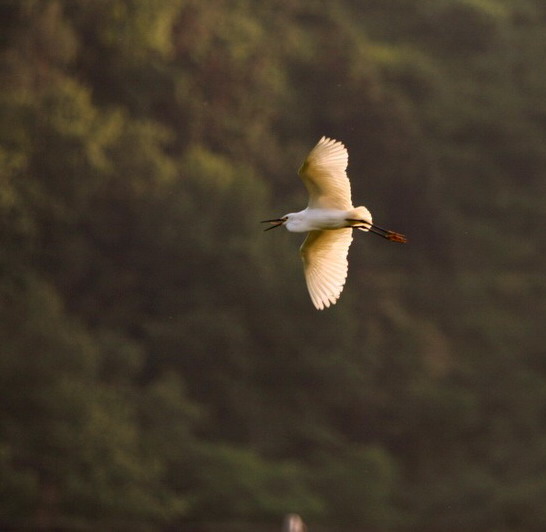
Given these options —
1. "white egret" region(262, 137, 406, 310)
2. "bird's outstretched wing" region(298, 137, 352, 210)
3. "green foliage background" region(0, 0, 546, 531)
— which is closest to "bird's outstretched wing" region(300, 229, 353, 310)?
"white egret" region(262, 137, 406, 310)

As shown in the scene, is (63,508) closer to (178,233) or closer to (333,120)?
(178,233)

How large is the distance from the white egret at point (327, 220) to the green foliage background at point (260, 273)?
57.1 ft

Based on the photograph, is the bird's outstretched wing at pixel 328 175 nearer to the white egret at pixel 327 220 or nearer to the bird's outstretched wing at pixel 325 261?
the white egret at pixel 327 220

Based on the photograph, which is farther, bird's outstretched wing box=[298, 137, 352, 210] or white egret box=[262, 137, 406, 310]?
bird's outstretched wing box=[298, 137, 352, 210]

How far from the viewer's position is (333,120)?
34.5 meters

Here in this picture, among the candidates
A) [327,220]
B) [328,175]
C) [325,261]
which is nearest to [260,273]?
[325,261]

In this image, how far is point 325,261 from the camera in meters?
8.18

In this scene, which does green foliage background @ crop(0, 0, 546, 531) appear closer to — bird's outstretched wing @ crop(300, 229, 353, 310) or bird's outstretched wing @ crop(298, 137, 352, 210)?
bird's outstretched wing @ crop(300, 229, 353, 310)

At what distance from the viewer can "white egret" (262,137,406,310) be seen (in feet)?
24.9

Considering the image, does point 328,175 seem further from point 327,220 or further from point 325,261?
point 325,261

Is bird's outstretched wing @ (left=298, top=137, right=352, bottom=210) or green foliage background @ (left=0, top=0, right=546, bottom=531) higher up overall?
green foliage background @ (left=0, top=0, right=546, bottom=531)

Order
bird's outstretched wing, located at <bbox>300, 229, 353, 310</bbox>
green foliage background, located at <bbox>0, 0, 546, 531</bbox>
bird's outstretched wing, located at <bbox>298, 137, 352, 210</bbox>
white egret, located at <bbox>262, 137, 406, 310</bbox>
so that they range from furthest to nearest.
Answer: green foliage background, located at <bbox>0, 0, 546, 531</bbox> < bird's outstretched wing, located at <bbox>300, 229, 353, 310</bbox> < bird's outstretched wing, located at <bbox>298, 137, 352, 210</bbox> < white egret, located at <bbox>262, 137, 406, 310</bbox>

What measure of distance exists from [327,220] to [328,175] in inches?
11.9

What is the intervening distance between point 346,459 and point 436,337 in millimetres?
5211
